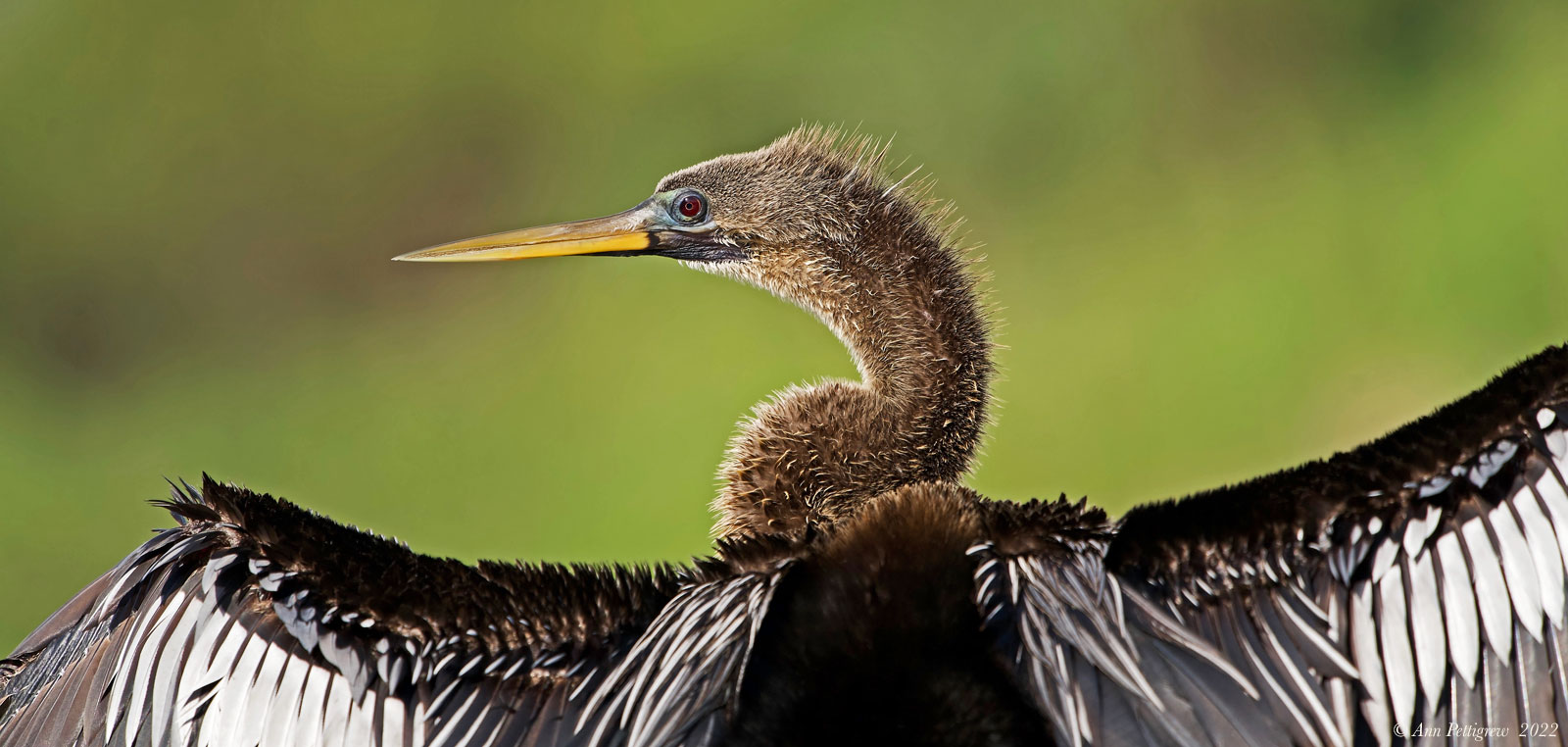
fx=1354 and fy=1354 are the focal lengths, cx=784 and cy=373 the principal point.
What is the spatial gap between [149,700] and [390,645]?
36 cm

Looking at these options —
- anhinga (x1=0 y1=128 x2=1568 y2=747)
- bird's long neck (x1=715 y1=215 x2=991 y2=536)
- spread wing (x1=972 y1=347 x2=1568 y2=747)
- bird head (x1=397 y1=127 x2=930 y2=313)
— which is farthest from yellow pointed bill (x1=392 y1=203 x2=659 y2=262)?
spread wing (x1=972 y1=347 x2=1568 y2=747)

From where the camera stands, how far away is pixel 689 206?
2775mm

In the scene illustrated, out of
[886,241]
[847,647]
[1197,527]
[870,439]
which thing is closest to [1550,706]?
[1197,527]

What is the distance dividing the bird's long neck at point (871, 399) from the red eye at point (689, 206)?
21 centimetres

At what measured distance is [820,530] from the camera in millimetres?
2061

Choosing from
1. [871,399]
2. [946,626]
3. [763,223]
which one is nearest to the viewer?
[946,626]

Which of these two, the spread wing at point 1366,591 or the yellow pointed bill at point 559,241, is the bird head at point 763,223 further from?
the spread wing at point 1366,591

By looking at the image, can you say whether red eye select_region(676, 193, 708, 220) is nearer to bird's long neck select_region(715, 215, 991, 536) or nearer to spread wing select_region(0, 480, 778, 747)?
bird's long neck select_region(715, 215, 991, 536)

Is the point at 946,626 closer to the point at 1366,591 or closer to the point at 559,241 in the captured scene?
the point at 1366,591

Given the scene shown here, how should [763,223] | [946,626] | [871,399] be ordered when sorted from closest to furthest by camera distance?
[946,626] → [871,399] → [763,223]

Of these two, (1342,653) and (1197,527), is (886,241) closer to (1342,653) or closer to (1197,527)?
(1197,527)

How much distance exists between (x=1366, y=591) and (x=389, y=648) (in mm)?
1329

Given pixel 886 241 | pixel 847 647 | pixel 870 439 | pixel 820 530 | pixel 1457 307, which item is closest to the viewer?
pixel 847 647

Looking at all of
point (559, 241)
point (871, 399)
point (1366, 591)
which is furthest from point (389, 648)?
point (1366, 591)
